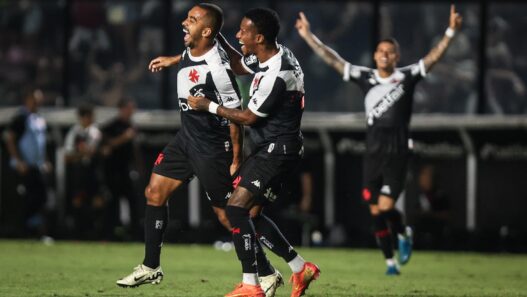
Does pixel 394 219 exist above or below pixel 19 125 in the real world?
below

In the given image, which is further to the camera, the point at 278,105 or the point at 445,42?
the point at 445,42

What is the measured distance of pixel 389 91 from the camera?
1434cm

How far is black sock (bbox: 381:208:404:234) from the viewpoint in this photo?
14367 mm

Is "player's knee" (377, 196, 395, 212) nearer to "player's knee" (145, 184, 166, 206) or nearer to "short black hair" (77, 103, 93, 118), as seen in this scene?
"player's knee" (145, 184, 166, 206)

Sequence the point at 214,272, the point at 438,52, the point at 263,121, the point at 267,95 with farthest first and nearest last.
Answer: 1. the point at 438,52
2. the point at 214,272
3. the point at 263,121
4. the point at 267,95

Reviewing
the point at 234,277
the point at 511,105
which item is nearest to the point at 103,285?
the point at 234,277

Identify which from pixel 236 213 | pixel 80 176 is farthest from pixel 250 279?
pixel 80 176

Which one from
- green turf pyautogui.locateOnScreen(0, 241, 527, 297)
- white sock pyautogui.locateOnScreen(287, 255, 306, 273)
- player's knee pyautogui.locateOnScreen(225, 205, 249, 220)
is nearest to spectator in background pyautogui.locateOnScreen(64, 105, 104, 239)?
green turf pyautogui.locateOnScreen(0, 241, 527, 297)

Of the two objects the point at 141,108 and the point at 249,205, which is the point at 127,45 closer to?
the point at 141,108

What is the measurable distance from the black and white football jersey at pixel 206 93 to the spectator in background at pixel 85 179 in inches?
352

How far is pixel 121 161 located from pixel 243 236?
30.9ft

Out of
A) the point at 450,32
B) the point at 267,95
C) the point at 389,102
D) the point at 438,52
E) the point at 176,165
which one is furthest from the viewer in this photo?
the point at 389,102

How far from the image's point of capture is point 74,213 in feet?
65.9

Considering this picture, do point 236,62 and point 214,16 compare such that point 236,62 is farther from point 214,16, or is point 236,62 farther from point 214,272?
point 214,272
